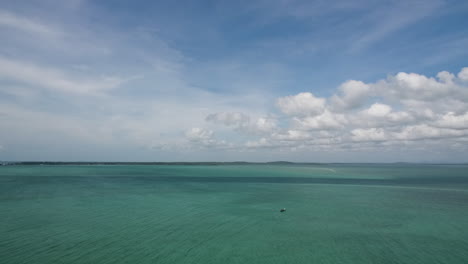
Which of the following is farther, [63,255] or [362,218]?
[362,218]

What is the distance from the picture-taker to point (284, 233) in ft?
59.8

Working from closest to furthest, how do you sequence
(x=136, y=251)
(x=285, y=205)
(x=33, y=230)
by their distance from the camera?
1. (x=136, y=251)
2. (x=33, y=230)
3. (x=285, y=205)

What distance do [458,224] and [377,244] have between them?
9.53 m

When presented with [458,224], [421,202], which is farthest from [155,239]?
[421,202]

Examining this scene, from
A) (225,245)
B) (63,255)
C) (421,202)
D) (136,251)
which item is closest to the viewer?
(63,255)

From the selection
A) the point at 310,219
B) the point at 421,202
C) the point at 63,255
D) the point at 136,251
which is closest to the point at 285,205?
the point at 310,219

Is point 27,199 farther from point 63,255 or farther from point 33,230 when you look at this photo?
point 63,255

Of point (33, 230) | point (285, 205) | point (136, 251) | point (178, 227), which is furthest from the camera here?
point (285, 205)

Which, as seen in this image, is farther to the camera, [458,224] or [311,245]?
[458,224]

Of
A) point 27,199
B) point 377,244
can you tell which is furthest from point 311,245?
point 27,199

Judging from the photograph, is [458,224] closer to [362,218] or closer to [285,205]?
[362,218]

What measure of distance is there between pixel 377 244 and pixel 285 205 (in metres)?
12.9

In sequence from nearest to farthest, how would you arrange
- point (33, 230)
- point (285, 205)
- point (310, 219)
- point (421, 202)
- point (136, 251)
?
point (136, 251)
point (33, 230)
point (310, 219)
point (285, 205)
point (421, 202)

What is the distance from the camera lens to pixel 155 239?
53.8ft
